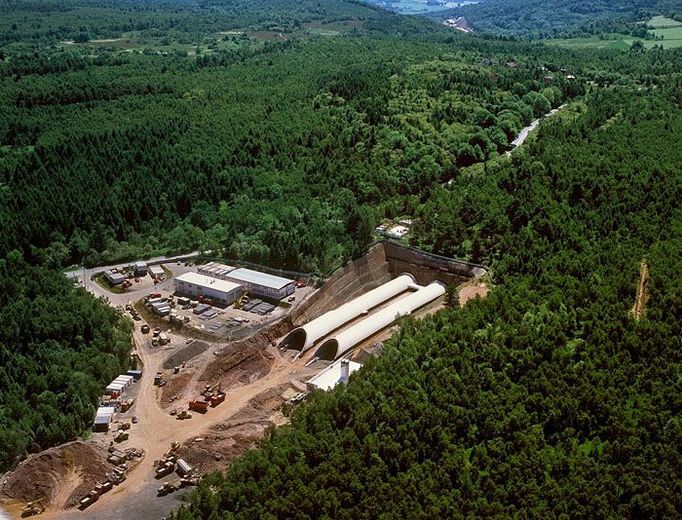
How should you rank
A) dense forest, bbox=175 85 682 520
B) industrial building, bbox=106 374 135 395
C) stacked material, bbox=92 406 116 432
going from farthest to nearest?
industrial building, bbox=106 374 135 395 < stacked material, bbox=92 406 116 432 < dense forest, bbox=175 85 682 520

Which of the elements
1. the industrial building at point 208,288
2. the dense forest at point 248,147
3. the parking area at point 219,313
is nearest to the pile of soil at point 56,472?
the parking area at point 219,313

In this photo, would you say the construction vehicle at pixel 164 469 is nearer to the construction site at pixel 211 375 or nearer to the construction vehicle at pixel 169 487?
the construction site at pixel 211 375

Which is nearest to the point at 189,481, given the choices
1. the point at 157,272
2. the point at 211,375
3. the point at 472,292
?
the point at 211,375

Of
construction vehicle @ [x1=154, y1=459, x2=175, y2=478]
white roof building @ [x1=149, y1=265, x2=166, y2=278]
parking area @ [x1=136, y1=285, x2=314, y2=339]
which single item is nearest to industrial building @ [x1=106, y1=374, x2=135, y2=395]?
parking area @ [x1=136, y1=285, x2=314, y2=339]

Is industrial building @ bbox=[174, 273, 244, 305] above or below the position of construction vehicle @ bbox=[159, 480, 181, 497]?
above

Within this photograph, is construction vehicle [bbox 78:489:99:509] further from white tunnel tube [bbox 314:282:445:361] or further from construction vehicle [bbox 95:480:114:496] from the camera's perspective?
white tunnel tube [bbox 314:282:445:361]

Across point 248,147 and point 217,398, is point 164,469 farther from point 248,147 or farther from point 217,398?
point 248,147
